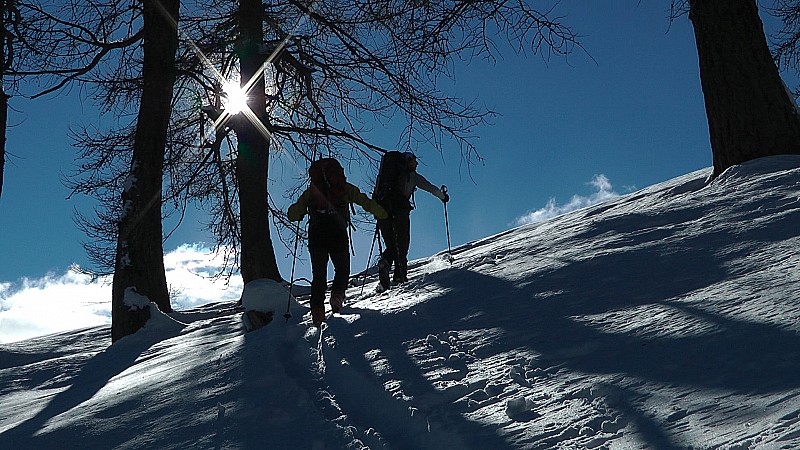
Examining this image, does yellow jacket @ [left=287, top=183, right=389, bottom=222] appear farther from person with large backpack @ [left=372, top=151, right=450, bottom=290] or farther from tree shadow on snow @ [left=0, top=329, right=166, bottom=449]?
tree shadow on snow @ [left=0, top=329, right=166, bottom=449]

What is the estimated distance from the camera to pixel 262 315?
20.8 feet

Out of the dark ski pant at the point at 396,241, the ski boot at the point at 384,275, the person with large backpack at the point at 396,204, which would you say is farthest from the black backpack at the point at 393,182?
the ski boot at the point at 384,275

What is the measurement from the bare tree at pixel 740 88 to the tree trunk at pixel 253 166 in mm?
4659

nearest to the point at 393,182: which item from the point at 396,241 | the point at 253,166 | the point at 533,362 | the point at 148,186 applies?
the point at 396,241

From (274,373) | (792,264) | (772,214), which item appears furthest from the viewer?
(772,214)

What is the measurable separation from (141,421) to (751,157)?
5.67 m

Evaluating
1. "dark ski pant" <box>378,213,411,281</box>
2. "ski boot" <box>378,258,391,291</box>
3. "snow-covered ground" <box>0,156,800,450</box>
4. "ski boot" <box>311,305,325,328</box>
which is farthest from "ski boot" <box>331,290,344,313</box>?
"dark ski pant" <box>378,213,411,281</box>

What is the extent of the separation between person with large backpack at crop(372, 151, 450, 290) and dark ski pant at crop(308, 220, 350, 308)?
4.56 feet

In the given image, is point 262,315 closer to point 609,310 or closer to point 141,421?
point 141,421

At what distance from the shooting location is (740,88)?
6.19m

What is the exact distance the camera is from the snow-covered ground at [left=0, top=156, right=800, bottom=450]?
2354 millimetres

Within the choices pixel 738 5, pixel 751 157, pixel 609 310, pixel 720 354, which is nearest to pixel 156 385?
pixel 609 310

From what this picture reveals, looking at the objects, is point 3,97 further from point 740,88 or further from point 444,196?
point 740,88

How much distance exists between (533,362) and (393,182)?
15.2 feet
